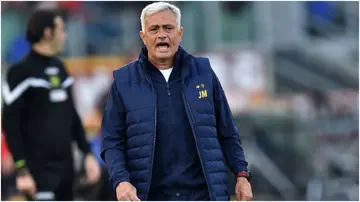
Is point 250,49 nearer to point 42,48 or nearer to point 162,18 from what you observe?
point 42,48

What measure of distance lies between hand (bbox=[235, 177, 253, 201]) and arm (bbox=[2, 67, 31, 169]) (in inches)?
105

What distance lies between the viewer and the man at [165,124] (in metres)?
4.95

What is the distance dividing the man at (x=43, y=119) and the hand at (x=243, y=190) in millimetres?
2638

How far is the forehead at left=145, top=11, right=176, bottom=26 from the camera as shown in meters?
4.93

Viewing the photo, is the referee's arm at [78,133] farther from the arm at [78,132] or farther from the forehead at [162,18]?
the forehead at [162,18]

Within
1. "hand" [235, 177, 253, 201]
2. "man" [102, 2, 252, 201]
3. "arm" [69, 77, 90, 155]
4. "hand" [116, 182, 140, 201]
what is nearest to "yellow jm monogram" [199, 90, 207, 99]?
"man" [102, 2, 252, 201]

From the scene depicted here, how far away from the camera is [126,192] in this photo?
480 centimetres

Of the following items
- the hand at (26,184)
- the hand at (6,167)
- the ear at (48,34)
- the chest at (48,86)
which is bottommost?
the hand at (6,167)

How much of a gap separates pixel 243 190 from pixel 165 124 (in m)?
0.50

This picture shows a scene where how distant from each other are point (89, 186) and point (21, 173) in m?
2.58

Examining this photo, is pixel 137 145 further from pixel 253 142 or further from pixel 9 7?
pixel 9 7

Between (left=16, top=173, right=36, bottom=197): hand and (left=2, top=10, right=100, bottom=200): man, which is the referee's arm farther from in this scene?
(left=16, top=173, right=36, bottom=197): hand

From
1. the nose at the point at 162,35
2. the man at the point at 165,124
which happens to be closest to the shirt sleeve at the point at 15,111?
the man at the point at 165,124

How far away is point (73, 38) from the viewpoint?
2022 cm
